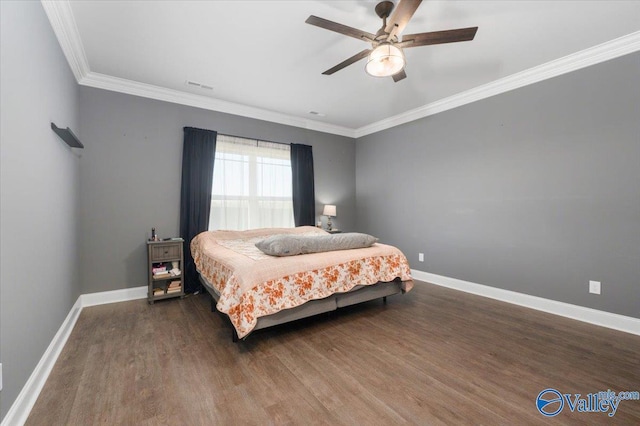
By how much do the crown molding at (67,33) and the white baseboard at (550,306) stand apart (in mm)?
5227

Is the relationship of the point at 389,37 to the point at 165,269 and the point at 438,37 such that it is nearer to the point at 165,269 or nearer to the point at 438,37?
the point at 438,37

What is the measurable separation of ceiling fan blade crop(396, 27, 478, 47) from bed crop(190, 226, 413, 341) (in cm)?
200

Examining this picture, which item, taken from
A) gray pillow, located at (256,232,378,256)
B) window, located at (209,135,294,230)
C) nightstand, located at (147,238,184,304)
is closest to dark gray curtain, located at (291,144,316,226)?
window, located at (209,135,294,230)

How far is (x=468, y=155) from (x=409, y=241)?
168 centimetres

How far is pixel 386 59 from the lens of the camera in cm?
213

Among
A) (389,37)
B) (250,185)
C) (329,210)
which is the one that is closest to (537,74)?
(389,37)

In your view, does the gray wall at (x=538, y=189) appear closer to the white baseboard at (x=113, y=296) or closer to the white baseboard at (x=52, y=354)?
the white baseboard at (x=113, y=296)

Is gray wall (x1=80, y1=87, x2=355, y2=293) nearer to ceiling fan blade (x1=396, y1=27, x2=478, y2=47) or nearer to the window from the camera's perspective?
the window

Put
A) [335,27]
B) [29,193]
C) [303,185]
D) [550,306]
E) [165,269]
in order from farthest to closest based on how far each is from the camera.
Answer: [303,185], [165,269], [550,306], [335,27], [29,193]

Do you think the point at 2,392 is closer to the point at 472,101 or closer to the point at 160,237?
the point at 160,237

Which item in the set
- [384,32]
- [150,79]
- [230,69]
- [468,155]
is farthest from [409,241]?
[150,79]

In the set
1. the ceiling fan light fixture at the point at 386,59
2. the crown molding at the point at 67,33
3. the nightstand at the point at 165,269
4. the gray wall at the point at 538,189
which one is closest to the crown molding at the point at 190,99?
the crown molding at the point at 67,33

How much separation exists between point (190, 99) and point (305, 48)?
210 cm

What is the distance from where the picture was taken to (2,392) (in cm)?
137
